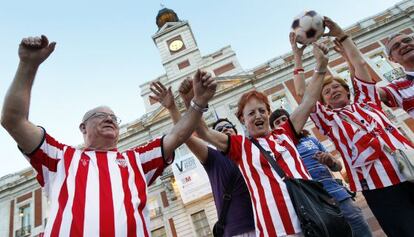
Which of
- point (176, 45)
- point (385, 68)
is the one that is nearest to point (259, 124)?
point (385, 68)

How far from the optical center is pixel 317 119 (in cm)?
323

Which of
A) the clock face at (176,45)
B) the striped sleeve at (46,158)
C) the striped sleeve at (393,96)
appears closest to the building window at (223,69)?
the clock face at (176,45)

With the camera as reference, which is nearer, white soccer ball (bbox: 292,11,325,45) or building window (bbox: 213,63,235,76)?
white soccer ball (bbox: 292,11,325,45)

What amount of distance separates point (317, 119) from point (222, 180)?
133 cm

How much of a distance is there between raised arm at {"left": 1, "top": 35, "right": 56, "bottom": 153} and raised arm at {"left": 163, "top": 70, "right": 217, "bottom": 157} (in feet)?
3.39

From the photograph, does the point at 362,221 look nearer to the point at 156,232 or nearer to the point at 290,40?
the point at 290,40

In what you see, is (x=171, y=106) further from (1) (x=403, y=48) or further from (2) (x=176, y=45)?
(2) (x=176, y=45)

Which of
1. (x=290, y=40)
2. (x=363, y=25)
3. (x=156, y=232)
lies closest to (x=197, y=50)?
(x=363, y=25)

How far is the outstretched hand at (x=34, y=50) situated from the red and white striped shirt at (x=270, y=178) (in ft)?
5.21

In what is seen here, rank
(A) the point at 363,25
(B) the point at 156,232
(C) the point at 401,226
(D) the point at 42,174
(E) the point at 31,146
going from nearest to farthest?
(E) the point at 31,146
(D) the point at 42,174
(C) the point at 401,226
(B) the point at 156,232
(A) the point at 363,25

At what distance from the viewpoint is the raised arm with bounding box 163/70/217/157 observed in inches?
92.9

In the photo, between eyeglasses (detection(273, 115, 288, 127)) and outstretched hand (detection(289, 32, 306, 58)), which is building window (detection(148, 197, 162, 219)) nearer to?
eyeglasses (detection(273, 115, 288, 127))

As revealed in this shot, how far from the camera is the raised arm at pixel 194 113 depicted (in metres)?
2.36

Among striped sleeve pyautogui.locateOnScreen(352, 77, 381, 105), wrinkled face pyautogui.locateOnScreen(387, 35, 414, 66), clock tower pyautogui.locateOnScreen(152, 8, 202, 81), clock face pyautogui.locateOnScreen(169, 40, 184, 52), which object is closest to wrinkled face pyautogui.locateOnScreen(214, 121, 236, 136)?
striped sleeve pyautogui.locateOnScreen(352, 77, 381, 105)
